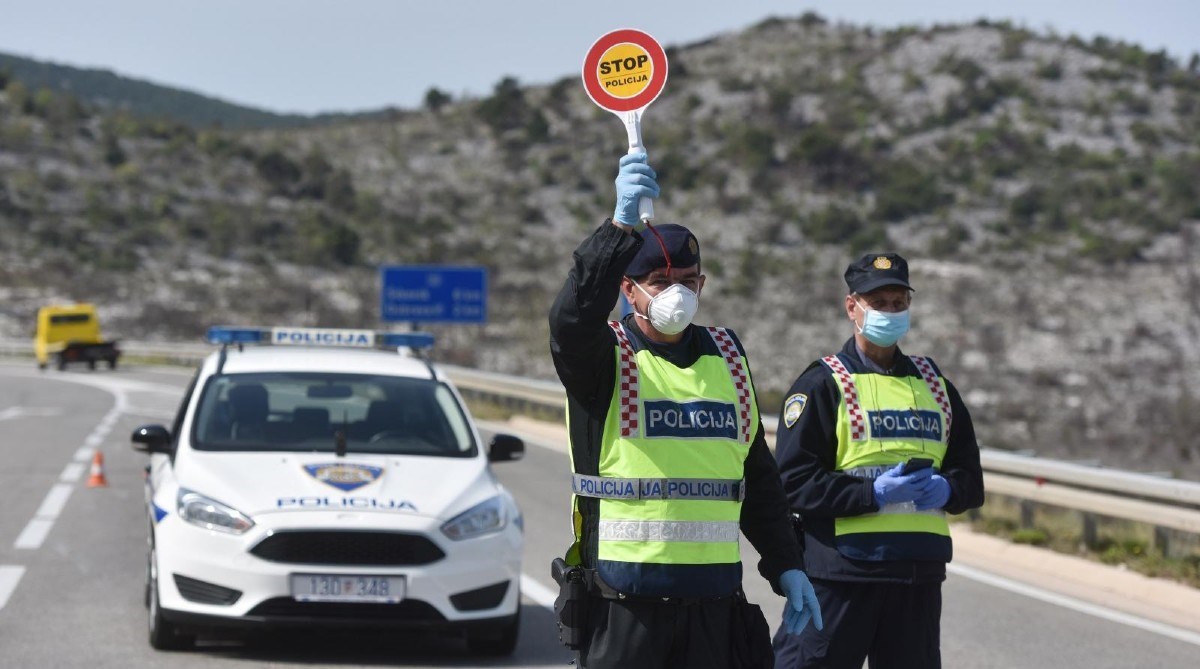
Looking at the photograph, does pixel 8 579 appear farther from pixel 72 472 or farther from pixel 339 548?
pixel 72 472

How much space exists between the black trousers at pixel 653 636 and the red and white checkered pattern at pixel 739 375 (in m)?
0.48

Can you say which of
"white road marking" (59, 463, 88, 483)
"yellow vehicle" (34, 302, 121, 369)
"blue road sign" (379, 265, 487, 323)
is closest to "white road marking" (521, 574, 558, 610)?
"white road marking" (59, 463, 88, 483)

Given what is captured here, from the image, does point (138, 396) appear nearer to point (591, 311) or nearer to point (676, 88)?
point (591, 311)

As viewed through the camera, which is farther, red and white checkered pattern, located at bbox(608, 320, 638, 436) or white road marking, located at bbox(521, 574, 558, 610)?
white road marking, located at bbox(521, 574, 558, 610)

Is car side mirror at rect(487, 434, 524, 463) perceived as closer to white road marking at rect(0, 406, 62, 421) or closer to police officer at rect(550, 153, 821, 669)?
police officer at rect(550, 153, 821, 669)

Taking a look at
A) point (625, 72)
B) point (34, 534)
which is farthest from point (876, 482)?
point (34, 534)

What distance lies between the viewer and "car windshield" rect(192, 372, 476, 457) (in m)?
9.16

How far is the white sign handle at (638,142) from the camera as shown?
4.11 m

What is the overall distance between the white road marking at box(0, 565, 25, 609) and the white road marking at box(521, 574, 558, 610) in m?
3.13

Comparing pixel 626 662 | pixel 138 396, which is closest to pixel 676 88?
pixel 138 396

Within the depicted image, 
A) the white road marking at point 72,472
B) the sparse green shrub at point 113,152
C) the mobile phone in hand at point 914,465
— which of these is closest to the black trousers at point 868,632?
the mobile phone in hand at point 914,465

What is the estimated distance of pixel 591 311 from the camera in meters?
3.99

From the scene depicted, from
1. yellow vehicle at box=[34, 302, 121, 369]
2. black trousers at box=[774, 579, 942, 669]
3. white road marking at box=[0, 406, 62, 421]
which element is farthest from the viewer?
yellow vehicle at box=[34, 302, 121, 369]

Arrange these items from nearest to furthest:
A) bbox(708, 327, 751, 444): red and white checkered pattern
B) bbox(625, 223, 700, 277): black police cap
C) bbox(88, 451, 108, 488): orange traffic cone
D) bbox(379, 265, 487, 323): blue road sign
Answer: bbox(625, 223, 700, 277): black police cap < bbox(708, 327, 751, 444): red and white checkered pattern < bbox(88, 451, 108, 488): orange traffic cone < bbox(379, 265, 487, 323): blue road sign
